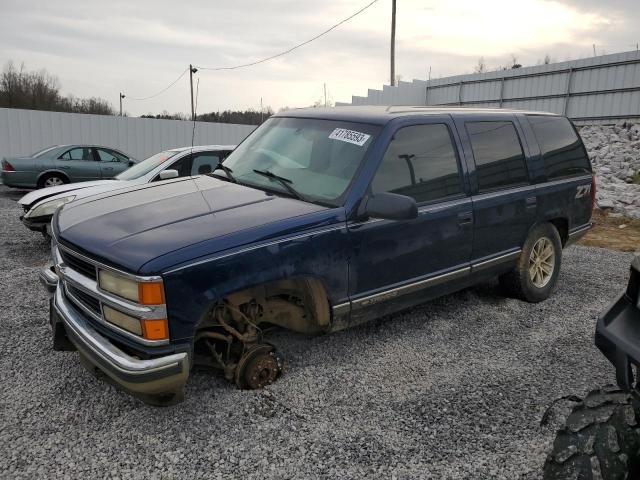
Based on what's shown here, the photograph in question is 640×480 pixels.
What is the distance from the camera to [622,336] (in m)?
1.86

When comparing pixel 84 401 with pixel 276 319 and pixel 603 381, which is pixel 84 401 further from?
pixel 603 381

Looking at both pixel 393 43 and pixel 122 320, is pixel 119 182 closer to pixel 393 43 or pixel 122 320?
pixel 122 320

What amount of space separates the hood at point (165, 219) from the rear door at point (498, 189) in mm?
1653

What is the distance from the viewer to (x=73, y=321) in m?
2.94

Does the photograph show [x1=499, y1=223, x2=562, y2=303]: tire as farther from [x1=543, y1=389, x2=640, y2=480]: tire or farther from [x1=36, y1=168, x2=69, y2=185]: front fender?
[x1=36, y1=168, x2=69, y2=185]: front fender

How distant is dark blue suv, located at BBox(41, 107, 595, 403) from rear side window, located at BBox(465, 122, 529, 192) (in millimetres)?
15

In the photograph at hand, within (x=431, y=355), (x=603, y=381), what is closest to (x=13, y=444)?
(x=431, y=355)

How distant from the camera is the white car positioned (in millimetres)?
6445

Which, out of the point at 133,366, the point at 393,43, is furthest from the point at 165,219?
the point at 393,43

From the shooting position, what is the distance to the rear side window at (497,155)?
4.22m

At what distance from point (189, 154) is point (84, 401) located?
5092mm

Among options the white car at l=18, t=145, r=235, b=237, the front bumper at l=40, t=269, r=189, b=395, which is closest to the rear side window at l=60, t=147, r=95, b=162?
the white car at l=18, t=145, r=235, b=237

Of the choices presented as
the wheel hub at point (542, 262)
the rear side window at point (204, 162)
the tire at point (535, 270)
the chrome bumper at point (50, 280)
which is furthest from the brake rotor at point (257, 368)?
the rear side window at point (204, 162)

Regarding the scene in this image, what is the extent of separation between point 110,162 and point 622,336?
13355mm
